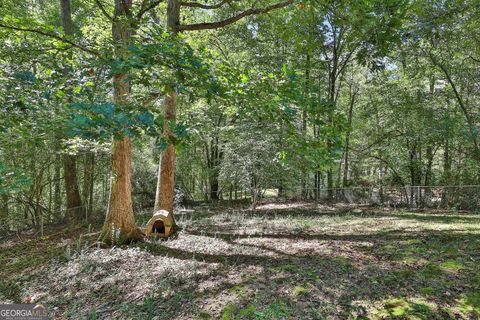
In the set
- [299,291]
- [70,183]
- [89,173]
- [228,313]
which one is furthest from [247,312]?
[89,173]

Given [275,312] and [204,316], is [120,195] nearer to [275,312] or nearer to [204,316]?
[204,316]

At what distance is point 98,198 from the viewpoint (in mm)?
14102

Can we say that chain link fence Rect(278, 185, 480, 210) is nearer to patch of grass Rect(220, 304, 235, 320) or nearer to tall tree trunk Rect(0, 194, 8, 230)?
patch of grass Rect(220, 304, 235, 320)

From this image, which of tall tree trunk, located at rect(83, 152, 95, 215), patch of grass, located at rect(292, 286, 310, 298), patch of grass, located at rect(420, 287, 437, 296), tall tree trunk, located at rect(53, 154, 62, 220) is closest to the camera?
patch of grass, located at rect(420, 287, 437, 296)

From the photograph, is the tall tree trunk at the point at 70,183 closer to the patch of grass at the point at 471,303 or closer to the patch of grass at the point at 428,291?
the patch of grass at the point at 428,291

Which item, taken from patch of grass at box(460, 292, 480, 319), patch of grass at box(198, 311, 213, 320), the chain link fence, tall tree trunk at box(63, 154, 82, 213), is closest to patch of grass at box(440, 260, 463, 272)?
patch of grass at box(460, 292, 480, 319)

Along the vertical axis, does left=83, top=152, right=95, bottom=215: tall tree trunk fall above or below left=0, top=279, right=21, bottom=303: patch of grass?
above

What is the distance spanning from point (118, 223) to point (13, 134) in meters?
2.76

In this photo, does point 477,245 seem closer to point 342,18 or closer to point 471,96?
point 342,18

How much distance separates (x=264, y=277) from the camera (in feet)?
12.4

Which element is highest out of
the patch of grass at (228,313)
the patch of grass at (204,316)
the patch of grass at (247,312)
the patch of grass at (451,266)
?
the patch of grass at (451,266)

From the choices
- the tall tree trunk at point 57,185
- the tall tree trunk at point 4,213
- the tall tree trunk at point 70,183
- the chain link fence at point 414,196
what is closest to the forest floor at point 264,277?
the tall tree trunk at point 70,183

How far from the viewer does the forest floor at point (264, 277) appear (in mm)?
3004

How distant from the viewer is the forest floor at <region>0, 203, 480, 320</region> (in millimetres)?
3004
